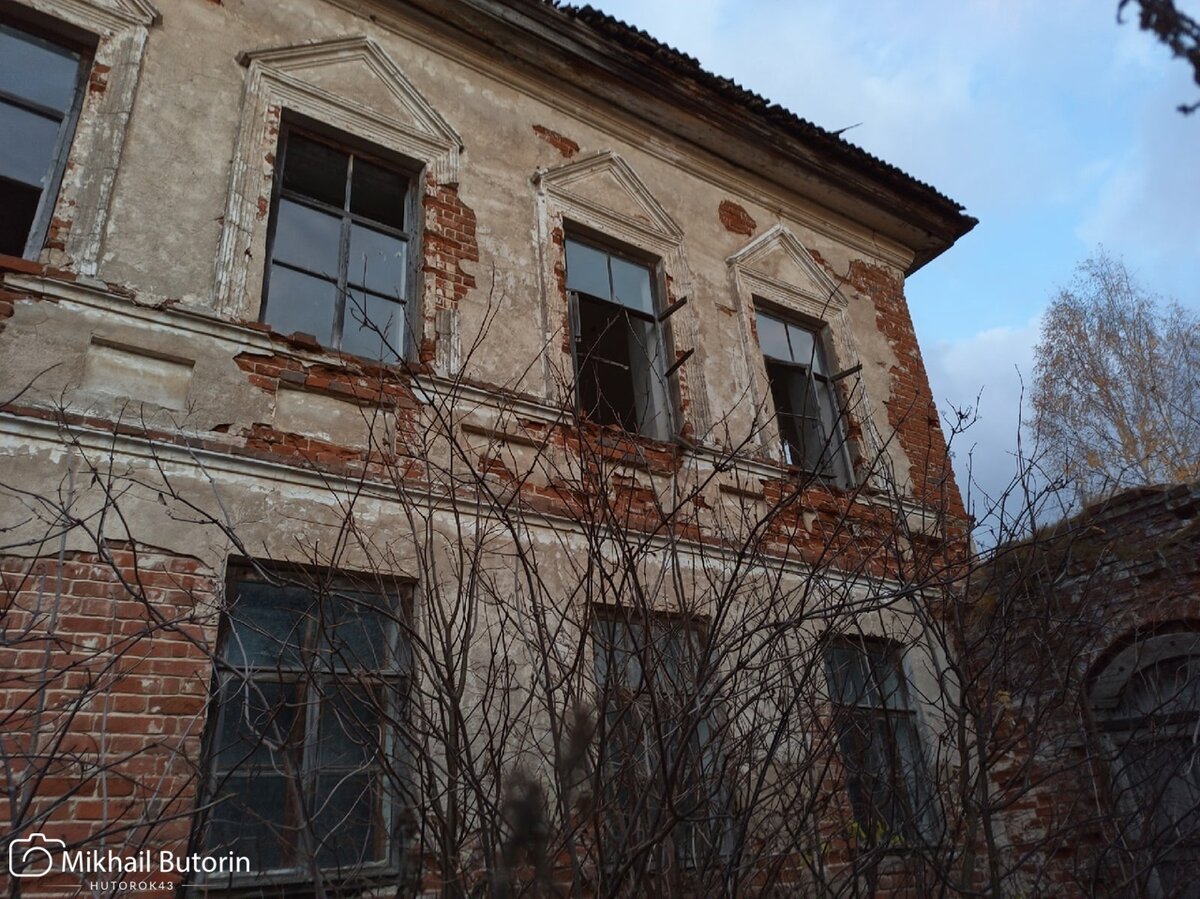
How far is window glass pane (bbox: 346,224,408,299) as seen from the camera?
5.10m

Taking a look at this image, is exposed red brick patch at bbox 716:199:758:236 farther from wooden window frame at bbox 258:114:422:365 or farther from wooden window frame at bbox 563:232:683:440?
wooden window frame at bbox 258:114:422:365

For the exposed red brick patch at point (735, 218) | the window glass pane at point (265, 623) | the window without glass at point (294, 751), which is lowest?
the window without glass at point (294, 751)

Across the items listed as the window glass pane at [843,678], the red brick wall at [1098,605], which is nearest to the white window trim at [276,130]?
the window glass pane at [843,678]

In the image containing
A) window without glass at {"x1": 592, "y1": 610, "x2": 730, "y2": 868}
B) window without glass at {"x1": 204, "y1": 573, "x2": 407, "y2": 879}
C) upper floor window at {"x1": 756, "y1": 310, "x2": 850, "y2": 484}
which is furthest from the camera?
upper floor window at {"x1": 756, "y1": 310, "x2": 850, "y2": 484}

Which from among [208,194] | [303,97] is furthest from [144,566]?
[303,97]

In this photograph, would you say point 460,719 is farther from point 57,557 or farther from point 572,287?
point 572,287

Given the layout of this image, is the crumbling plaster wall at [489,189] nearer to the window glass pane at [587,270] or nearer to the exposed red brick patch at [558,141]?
the exposed red brick patch at [558,141]

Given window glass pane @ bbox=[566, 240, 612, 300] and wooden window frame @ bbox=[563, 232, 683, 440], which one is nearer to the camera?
wooden window frame @ bbox=[563, 232, 683, 440]

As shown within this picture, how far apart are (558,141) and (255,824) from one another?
5272 mm

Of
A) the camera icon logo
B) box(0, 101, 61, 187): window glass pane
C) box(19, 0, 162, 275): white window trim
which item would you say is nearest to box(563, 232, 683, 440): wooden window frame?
box(19, 0, 162, 275): white window trim

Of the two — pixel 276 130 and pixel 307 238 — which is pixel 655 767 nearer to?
pixel 307 238

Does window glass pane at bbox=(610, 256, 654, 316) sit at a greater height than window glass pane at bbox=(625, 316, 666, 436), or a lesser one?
greater

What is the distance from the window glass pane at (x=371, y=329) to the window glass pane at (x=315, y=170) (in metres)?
0.80

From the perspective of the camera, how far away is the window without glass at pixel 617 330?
6.03m
